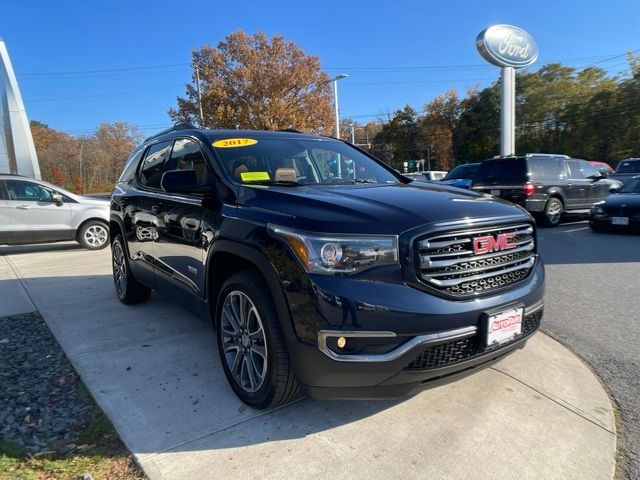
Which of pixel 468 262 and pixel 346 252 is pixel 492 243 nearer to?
pixel 468 262

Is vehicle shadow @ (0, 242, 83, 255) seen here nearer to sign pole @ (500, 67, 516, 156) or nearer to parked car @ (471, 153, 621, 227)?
parked car @ (471, 153, 621, 227)

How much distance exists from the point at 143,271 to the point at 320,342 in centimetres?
288

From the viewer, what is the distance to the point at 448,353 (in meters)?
2.41

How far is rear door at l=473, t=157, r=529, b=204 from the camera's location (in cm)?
1148

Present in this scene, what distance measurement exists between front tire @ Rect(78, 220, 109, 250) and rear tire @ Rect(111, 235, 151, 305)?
18.2 ft

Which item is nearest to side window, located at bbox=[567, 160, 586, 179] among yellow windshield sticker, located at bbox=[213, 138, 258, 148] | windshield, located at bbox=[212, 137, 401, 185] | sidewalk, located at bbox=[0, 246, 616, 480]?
sidewalk, located at bbox=[0, 246, 616, 480]

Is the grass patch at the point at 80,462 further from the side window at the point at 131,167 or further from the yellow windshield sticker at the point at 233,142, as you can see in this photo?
the side window at the point at 131,167

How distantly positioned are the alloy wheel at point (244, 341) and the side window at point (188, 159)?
101cm

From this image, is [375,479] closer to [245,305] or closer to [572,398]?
[245,305]

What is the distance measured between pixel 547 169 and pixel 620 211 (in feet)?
7.47

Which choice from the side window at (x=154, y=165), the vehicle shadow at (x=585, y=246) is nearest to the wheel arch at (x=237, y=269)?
the side window at (x=154, y=165)

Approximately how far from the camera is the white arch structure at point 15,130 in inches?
862

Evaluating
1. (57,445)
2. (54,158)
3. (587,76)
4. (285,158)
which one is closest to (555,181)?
(285,158)

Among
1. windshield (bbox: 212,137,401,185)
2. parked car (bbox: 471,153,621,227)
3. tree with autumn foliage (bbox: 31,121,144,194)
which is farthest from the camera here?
tree with autumn foliage (bbox: 31,121,144,194)
